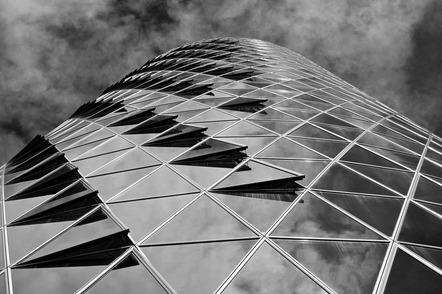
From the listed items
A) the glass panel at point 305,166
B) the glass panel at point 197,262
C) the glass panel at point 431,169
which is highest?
the glass panel at point 197,262

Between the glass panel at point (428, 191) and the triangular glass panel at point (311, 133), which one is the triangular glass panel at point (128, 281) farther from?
the triangular glass panel at point (311, 133)

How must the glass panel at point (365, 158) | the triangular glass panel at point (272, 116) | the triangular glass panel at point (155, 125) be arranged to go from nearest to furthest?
the glass panel at point (365, 158) < the triangular glass panel at point (155, 125) < the triangular glass panel at point (272, 116)

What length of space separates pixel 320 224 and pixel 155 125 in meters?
9.17

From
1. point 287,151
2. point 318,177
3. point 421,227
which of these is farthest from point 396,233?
point 287,151

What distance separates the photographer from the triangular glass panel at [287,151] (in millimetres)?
12258

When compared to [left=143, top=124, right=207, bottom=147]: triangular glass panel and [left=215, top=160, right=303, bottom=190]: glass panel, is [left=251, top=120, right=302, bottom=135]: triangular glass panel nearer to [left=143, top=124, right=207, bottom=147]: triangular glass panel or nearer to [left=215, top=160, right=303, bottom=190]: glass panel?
[left=143, top=124, right=207, bottom=147]: triangular glass panel

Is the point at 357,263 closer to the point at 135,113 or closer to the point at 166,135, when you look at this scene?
the point at 166,135

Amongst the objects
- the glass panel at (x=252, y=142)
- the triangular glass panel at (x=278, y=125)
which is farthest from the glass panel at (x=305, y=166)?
the triangular glass panel at (x=278, y=125)

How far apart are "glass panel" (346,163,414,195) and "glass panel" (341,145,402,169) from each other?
1.38 ft

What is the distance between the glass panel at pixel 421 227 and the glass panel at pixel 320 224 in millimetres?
905

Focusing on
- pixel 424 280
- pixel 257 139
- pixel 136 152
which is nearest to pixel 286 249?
pixel 424 280

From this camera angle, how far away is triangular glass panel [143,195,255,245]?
8.30 metres

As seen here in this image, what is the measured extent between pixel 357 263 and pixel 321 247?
80cm

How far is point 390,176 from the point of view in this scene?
1163 cm
